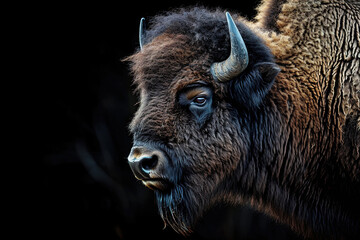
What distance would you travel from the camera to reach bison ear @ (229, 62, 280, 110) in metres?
2.01

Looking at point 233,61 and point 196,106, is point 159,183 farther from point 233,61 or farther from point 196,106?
point 233,61

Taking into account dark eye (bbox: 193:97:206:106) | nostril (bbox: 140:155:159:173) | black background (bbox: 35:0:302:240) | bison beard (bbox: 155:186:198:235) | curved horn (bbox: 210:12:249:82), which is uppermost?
curved horn (bbox: 210:12:249:82)

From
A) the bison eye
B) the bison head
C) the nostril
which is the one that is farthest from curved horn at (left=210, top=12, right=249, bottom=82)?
the nostril

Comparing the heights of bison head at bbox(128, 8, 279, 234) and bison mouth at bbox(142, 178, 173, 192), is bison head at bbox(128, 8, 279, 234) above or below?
above

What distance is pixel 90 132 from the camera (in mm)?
5707

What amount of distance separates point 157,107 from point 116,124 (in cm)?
380

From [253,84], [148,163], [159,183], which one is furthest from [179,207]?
[253,84]

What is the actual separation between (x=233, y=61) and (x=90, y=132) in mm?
4195

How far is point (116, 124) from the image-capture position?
570 cm

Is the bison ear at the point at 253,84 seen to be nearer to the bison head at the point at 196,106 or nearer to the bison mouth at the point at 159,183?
the bison head at the point at 196,106

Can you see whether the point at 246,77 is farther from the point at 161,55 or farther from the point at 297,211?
the point at 297,211

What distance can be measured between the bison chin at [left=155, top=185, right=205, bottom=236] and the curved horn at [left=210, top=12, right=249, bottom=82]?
0.68 metres

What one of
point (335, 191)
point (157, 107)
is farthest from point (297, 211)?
point (157, 107)

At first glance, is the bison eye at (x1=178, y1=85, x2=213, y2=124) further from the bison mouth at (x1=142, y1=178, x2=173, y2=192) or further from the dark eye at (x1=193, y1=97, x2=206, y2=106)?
the bison mouth at (x1=142, y1=178, x2=173, y2=192)
